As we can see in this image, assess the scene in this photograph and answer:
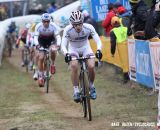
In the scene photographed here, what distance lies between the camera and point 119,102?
1277 centimetres

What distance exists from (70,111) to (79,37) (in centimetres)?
172

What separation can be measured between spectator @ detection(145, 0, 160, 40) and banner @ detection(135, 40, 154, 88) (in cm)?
→ 38

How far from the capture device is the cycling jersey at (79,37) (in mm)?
11289

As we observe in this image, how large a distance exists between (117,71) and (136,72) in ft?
11.4

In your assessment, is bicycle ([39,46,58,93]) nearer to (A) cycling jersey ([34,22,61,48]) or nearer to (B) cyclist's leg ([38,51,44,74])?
(B) cyclist's leg ([38,51,44,74])

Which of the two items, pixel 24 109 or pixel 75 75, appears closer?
pixel 75 75

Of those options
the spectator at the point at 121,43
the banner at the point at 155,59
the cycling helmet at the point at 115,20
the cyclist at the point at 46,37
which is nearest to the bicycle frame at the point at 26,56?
the cyclist at the point at 46,37

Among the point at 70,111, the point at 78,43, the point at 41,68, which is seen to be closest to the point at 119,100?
the point at 70,111

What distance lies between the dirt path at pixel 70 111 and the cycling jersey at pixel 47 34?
4.64 ft

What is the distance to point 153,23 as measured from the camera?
1133 centimetres

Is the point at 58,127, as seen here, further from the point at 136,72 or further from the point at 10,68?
the point at 10,68

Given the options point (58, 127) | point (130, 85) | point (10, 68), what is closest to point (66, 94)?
point (130, 85)

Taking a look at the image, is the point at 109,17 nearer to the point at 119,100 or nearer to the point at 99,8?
the point at 99,8

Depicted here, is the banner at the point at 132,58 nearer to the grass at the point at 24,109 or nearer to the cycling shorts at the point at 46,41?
the grass at the point at 24,109
